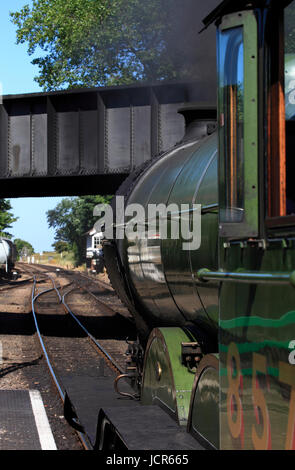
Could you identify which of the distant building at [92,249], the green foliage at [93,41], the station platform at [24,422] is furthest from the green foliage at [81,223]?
the station platform at [24,422]

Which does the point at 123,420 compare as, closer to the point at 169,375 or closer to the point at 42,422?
the point at 169,375

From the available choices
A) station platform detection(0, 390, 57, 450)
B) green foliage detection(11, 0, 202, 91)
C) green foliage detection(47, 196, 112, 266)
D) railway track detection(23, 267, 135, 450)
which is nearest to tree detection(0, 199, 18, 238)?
green foliage detection(47, 196, 112, 266)

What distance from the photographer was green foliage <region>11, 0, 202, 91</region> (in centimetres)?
3559

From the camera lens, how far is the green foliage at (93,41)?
35594mm

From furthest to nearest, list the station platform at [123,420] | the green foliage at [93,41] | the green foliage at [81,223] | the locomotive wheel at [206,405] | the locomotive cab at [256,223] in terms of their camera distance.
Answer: the green foliage at [81,223] → the green foliage at [93,41] → the station platform at [123,420] → the locomotive wheel at [206,405] → the locomotive cab at [256,223]

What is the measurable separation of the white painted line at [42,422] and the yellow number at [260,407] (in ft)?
16.8

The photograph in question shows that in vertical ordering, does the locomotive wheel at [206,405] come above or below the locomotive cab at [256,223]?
below

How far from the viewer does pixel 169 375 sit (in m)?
5.09

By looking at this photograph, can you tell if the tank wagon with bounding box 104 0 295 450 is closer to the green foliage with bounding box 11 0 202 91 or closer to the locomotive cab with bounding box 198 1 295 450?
the locomotive cab with bounding box 198 1 295 450

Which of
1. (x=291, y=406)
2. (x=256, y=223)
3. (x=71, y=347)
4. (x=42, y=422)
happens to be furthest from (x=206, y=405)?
(x=71, y=347)

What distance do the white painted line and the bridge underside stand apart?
7406mm

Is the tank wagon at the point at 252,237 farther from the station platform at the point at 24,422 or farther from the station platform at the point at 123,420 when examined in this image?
the station platform at the point at 24,422

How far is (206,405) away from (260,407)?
128 cm
